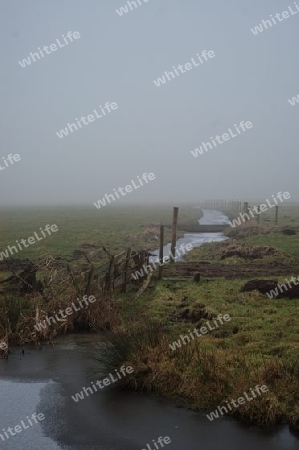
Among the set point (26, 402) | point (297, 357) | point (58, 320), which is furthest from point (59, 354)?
point (297, 357)

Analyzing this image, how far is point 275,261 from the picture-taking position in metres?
28.4

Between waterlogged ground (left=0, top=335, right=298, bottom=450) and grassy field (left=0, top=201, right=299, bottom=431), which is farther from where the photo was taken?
grassy field (left=0, top=201, right=299, bottom=431)

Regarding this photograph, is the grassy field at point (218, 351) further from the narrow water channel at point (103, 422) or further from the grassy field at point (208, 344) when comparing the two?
the narrow water channel at point (103, 422)

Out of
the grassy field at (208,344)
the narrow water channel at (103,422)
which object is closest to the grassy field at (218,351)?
the grassy field at (208,344)

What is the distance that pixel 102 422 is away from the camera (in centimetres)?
950

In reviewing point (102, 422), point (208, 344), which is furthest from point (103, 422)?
point (208, 344)

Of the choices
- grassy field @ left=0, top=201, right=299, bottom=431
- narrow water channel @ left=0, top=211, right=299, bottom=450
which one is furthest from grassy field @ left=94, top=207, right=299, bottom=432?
narrow water channel @ left=0, top=211, right=299, bottom=450

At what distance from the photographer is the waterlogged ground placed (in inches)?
340

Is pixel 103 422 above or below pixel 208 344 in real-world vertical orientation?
above

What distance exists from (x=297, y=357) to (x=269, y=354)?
0.76 meters

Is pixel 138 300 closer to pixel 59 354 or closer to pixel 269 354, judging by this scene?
pixel 59 354

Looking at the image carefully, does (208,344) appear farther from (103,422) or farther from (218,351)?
(103,422)

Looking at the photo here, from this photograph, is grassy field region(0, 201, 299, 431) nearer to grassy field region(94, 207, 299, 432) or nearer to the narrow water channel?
grassy field region(94, 207, 299, 432)

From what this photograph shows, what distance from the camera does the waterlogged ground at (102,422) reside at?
862 cm
